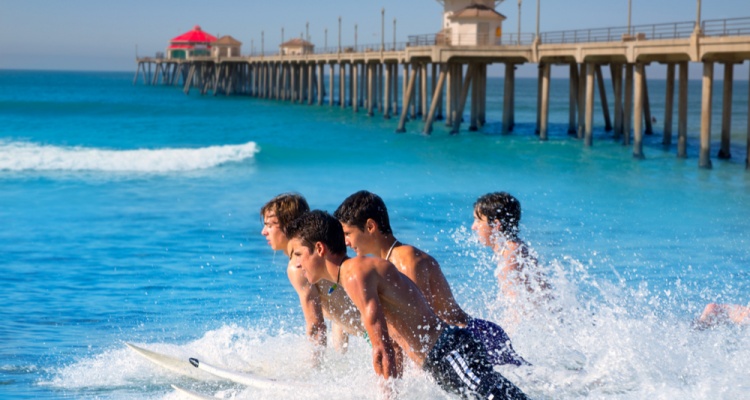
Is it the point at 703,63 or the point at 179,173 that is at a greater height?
the point at 703,63

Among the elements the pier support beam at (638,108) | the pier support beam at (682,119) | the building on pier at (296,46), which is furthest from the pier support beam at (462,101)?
the building on pier at (296,46)

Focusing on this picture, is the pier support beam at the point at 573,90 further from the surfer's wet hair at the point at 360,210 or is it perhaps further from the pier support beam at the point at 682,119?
the surfer's wet hair at the point at 360,210

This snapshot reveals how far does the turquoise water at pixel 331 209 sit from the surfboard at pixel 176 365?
0.22ft

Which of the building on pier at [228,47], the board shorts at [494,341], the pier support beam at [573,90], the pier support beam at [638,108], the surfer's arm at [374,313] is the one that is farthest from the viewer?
the building on pier at [228,47]

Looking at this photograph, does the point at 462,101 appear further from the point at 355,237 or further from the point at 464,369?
the point at 464,369

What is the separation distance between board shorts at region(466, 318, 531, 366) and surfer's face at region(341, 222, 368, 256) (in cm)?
74

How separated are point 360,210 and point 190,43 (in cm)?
8374

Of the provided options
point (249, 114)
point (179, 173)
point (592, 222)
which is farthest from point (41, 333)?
point (249, 114)

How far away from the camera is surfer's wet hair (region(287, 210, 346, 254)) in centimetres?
453

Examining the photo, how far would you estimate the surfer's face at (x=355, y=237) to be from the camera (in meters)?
5.09

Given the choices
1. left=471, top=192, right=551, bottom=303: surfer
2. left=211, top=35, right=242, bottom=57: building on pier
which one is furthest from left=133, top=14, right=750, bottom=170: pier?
left=211, top=35, right=242, bottom=57: building on pier

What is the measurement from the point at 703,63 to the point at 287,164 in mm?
11317

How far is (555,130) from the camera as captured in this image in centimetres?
3891

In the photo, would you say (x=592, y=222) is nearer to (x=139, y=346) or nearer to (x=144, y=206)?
(x=144, y=206)
